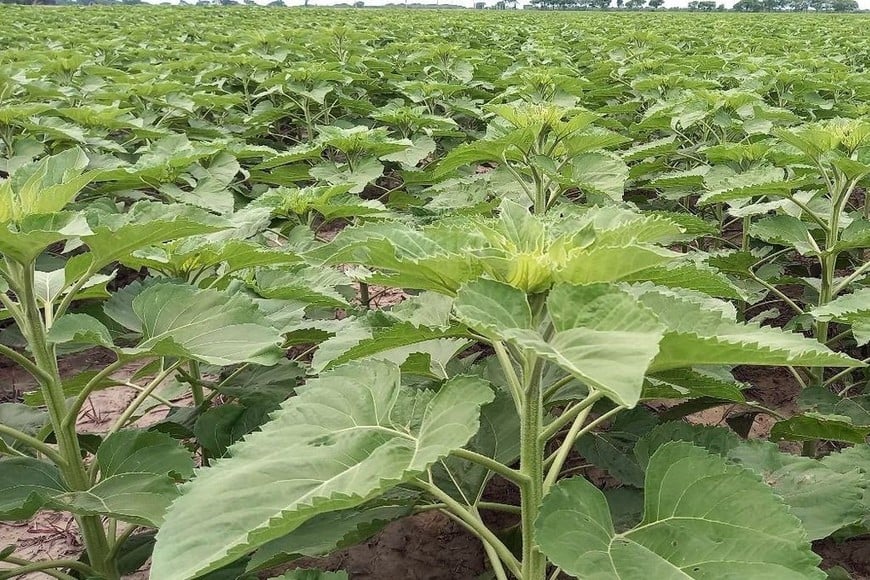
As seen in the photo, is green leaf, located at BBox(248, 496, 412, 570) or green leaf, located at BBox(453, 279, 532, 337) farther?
green leaf, located at BBox(248, 496, 412, 570)

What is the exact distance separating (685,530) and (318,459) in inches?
23.9

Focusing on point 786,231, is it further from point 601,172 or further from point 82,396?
point 82,396

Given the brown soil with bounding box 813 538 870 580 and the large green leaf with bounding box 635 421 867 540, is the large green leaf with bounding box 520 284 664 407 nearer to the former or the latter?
the large green leaf with bounding box 635 421 867 540

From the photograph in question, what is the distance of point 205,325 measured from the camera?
161cm

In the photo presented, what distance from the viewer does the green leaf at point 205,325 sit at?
1522mm

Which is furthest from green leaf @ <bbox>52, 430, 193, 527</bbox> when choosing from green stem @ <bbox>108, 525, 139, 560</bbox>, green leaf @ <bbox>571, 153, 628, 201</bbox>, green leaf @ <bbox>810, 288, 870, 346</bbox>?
green leaf @ <bbox>571, 153, 628, 201</bbox>

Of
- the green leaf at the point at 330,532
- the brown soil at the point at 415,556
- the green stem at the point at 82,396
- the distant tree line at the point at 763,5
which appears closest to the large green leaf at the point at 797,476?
the green leaf at the point at 330,532

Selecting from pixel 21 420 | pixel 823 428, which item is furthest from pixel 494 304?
pixel 21 420

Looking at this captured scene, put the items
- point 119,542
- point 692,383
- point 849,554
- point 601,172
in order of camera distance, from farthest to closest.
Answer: point 601,172
point 849,554
point 119,542
point 692,383

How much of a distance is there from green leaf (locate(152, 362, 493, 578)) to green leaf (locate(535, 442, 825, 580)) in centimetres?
23

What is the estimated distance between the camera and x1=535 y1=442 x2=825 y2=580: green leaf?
1.07 m

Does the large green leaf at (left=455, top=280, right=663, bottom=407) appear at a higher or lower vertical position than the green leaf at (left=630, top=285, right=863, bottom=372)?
higher

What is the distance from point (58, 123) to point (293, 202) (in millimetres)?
2273

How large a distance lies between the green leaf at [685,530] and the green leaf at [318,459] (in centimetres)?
23
